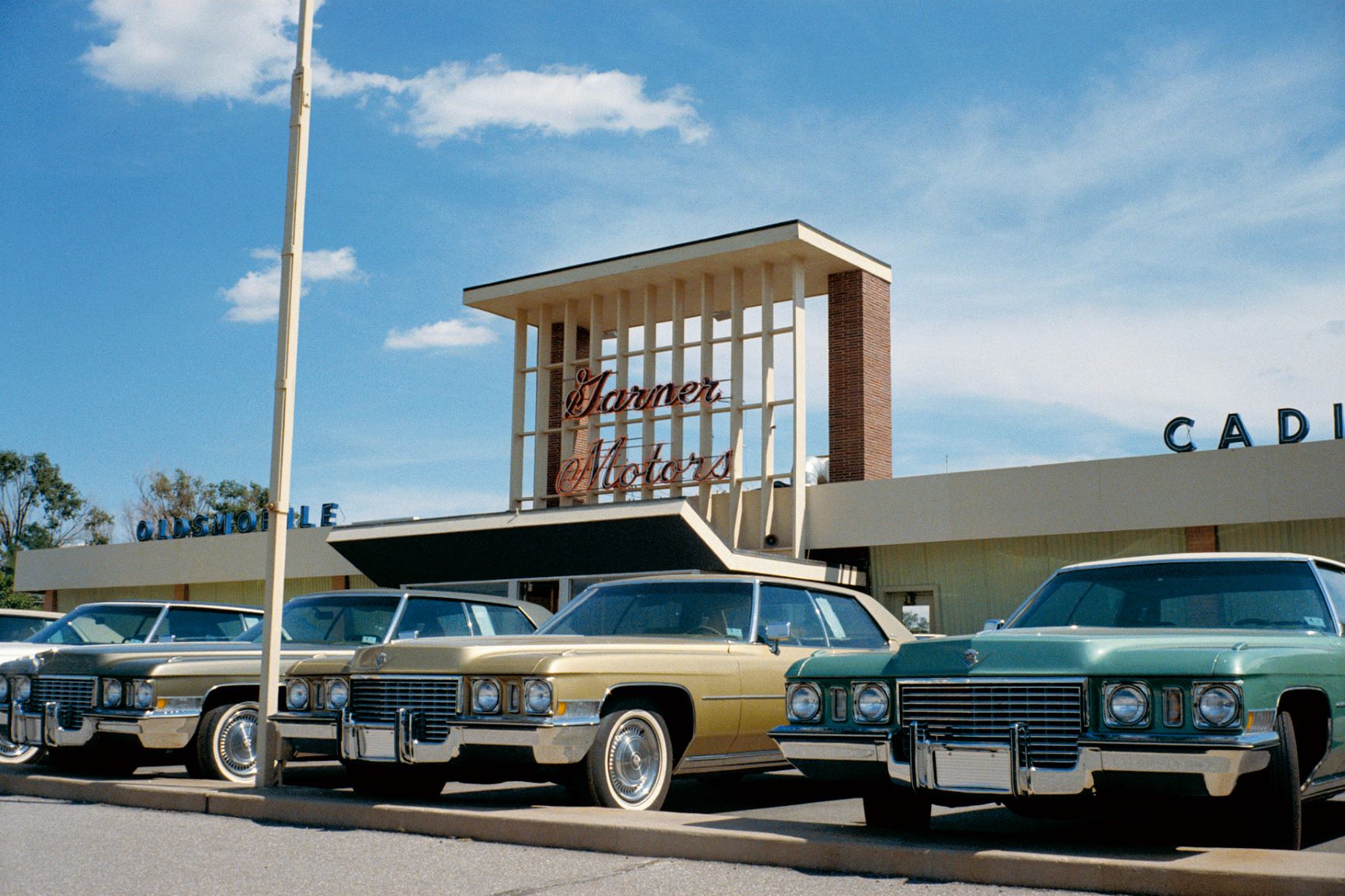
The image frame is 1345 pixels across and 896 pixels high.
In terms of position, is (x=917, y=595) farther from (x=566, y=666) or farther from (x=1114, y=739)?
(x=1114, y=739)

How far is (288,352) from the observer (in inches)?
401

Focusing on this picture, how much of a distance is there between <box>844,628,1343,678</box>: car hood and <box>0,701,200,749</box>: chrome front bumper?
223 inches

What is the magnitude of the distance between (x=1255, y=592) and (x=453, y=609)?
6.52 metres

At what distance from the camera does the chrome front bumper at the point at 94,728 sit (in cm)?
997

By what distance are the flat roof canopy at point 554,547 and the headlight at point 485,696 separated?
13.5 meters

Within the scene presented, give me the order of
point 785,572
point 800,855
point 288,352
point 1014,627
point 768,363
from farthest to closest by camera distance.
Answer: point 768,363, point 785,572, point 288,352, point 1014,627, point 800,855

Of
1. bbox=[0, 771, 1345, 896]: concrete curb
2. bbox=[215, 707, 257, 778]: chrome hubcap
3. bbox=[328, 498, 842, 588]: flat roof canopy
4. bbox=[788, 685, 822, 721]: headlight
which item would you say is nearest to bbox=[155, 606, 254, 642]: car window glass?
bbox=[215, 707, 257, 778]: chrome hubcap

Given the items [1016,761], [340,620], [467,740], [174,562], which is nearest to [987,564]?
[340,620]

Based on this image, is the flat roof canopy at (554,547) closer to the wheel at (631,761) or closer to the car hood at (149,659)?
the car hood at (149,659)

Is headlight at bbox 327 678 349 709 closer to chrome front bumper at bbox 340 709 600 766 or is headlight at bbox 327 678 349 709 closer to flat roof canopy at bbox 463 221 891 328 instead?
chrome front bumper at bbox 340 709 600 766

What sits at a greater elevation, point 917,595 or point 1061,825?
point 917,595

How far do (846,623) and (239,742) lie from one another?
15.6 feet

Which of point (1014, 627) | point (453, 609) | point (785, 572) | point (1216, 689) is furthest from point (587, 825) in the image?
point (785, 572)

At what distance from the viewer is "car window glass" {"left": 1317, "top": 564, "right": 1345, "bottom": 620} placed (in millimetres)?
7242
